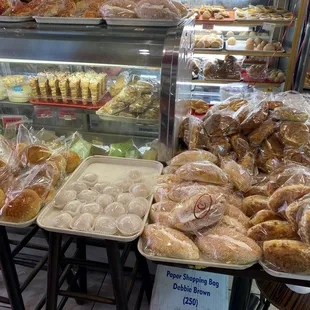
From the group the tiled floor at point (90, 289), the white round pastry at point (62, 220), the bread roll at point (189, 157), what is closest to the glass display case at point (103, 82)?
the bread roll at point (189, 157)

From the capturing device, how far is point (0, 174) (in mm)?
1312

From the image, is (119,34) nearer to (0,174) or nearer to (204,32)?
(0,174)

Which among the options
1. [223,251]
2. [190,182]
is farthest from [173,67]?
[223,251]

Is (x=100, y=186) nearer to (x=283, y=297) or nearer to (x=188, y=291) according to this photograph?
(x=188, y=291)

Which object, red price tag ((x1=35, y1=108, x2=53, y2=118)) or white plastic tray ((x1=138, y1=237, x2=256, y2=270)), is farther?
red price tag ((x1=35, y1=108, x2=53, y2=118))

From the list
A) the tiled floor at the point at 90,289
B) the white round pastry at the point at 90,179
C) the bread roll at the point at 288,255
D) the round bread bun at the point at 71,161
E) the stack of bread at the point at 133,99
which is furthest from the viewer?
the tiled floor at the point at 90,289

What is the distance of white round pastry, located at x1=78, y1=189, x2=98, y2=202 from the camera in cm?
122

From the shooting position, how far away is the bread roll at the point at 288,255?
88 centimetres

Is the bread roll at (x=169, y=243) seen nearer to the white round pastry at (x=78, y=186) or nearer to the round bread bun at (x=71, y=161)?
the white round pastry at (x=78, y=186)

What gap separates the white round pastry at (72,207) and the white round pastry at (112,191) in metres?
0.12

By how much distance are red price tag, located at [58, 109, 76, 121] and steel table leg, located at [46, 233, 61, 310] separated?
871 millimetres

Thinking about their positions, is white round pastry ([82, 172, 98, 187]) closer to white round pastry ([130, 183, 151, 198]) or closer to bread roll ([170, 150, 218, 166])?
white round pastry ([130, 183, 151, 198])

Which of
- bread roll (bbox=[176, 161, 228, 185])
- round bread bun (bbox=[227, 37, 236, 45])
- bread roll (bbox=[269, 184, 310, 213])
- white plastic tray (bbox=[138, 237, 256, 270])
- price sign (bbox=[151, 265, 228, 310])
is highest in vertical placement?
round bread bun (bbox=[227, 37, 236, 45])

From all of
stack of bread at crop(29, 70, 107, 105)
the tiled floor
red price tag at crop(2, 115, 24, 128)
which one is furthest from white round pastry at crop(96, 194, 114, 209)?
the tiled floor
